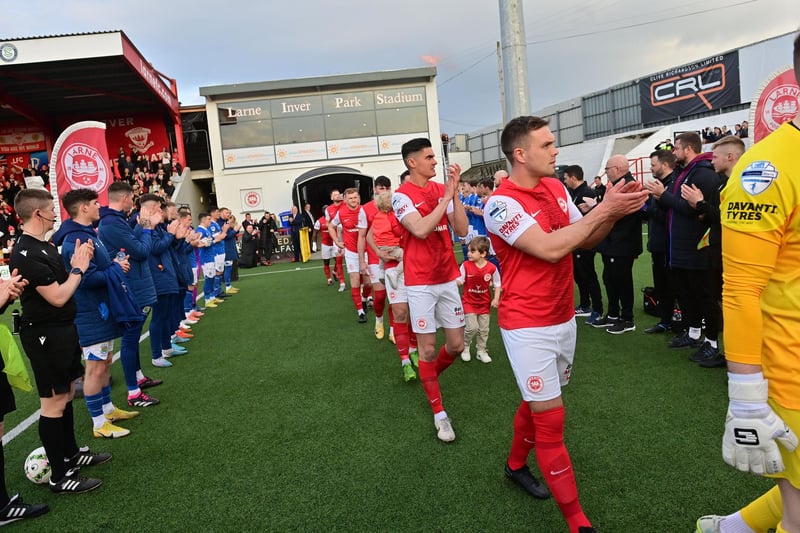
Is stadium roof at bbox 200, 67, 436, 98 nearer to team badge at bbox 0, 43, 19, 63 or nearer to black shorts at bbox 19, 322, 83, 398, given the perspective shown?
team badge at bbox 0, 43, 19, 63

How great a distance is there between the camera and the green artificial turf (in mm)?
2902

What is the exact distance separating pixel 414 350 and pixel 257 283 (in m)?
9.26

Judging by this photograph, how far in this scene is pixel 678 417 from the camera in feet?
12.7

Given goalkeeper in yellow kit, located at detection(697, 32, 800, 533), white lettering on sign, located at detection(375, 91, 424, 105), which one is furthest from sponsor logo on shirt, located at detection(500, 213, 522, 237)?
white lettering on sign, located at detection(375, 91, 424, 105)

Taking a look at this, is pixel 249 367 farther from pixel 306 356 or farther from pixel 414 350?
pixel 414 350

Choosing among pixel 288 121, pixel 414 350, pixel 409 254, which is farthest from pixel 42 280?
pixel 288 121

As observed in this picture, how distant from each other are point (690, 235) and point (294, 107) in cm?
2278

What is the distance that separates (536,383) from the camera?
2.47 m

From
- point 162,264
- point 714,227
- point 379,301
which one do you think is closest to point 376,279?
point 379,301

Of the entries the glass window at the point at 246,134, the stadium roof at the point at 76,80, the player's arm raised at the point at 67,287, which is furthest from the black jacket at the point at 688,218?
the glass window at the point at 246,134

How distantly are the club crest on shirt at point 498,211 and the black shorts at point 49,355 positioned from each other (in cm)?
317

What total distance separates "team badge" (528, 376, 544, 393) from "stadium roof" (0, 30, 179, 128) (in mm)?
A: 20871

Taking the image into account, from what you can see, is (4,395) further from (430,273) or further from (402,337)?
(402,337)

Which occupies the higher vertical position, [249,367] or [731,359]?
[731,359]
